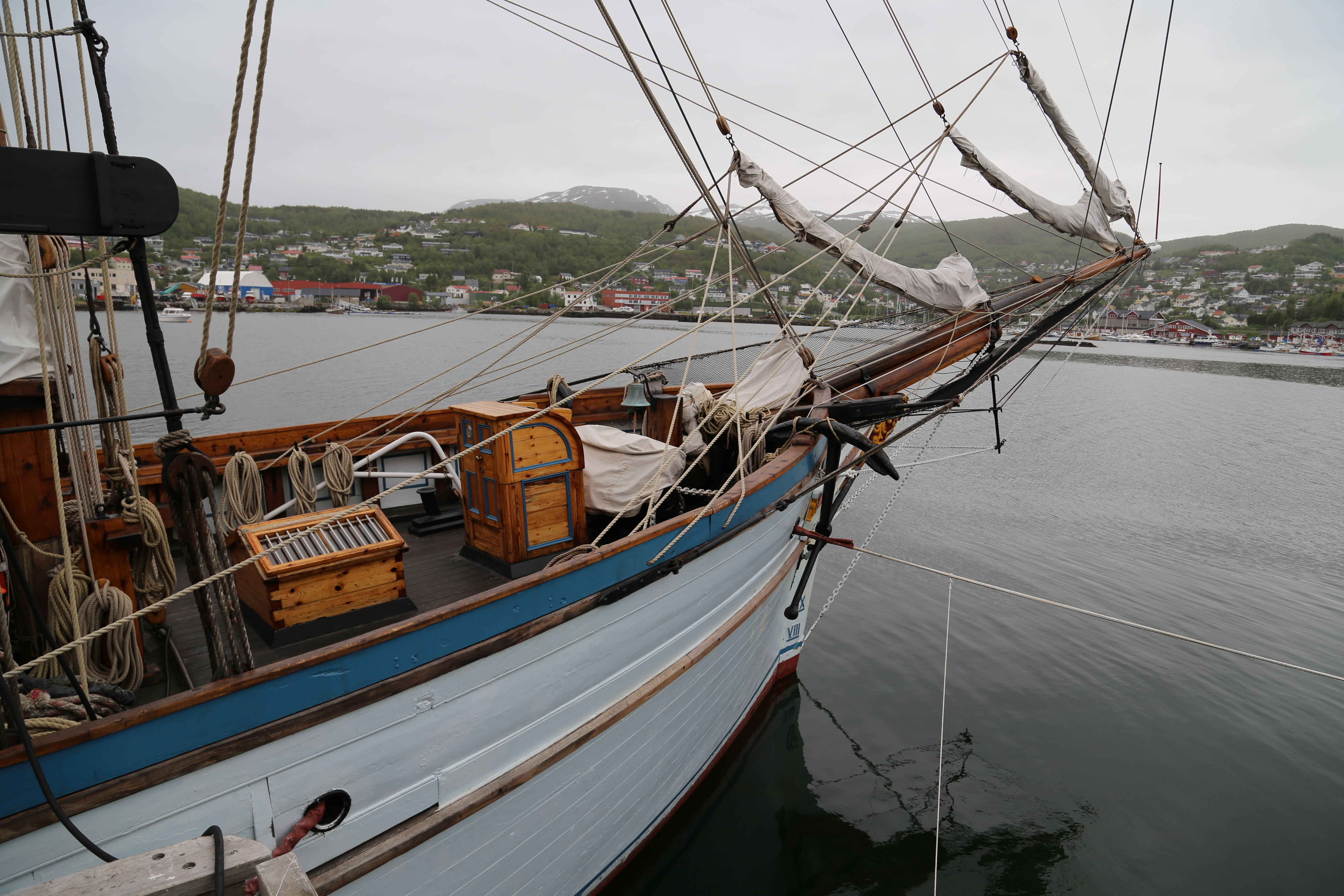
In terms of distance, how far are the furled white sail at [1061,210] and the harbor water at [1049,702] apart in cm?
236

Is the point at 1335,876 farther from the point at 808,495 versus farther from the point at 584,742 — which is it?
the point at 584,742

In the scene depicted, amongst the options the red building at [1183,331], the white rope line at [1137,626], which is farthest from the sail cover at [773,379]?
the red building at [1183,331]

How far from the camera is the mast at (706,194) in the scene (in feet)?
12.9

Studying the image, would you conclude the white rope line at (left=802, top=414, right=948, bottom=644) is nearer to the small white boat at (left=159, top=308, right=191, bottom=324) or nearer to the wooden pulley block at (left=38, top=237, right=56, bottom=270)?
the wooden pulley block at (left=38, top=237, right=56, bottom=270)

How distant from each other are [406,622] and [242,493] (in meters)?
2.15

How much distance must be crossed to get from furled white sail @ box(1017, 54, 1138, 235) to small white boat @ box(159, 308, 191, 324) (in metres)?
59.4

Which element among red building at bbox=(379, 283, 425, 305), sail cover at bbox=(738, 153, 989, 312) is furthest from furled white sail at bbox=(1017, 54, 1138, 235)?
red building at bbox=(379, 283, 425, 305)

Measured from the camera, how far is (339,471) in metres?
4.71

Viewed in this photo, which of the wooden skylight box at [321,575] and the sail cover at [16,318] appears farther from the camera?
the wooden skylight box at [321,575]

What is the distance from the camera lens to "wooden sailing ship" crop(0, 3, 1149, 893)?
2.45 m

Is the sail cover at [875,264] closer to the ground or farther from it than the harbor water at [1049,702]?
farther from it

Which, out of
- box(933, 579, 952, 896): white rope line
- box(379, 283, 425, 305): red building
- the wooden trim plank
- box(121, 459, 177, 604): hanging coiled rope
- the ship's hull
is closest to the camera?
the ship's hull

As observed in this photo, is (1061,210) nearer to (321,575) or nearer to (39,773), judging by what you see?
(321,575)

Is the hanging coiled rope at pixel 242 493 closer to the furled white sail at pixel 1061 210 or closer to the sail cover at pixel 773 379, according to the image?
the sail cover at pixel 773 379
